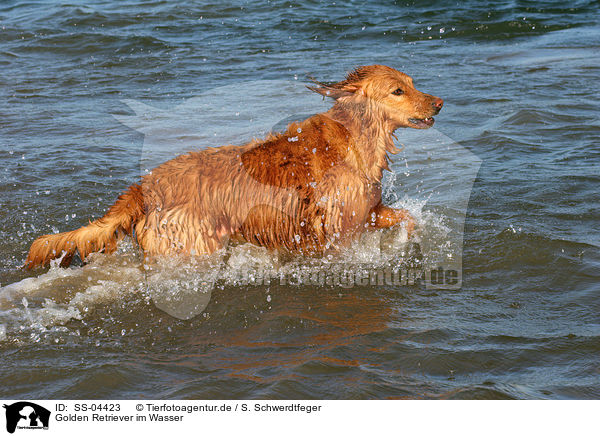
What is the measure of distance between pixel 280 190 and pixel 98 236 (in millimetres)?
1450

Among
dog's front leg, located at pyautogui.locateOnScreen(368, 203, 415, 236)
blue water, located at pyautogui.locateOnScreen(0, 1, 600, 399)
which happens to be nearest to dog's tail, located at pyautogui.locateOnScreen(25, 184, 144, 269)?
blue water, located at pyautogui.locateOnScreen(0, 1, 600, 399)

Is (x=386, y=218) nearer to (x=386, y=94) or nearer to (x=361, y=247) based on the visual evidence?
(x=361, y=247)

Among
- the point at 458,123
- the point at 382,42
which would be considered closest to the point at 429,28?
the point at 382,42

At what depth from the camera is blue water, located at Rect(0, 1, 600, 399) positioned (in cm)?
429

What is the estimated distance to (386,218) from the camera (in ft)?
19.6

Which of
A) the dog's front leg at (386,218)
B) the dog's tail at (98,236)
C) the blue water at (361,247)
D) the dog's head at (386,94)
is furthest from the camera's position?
the dog's front leg at (386,218)

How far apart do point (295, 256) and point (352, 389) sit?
1.84 m

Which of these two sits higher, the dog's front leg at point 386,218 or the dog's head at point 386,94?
the dog's head at point 386,94

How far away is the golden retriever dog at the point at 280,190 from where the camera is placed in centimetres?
525
